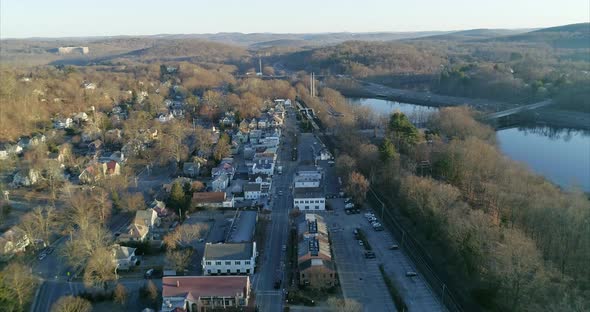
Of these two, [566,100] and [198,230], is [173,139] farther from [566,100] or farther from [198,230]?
[566,100]

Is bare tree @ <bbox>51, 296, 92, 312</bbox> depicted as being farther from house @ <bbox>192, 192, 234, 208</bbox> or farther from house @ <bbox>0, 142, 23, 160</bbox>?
house @ <bbox>0, 142, 23, 160</bbox>

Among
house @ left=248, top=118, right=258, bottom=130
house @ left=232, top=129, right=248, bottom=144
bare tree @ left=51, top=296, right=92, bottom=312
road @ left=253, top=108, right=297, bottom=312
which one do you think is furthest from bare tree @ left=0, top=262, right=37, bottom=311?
house @ left=248, top=118, right=258, bottom=130

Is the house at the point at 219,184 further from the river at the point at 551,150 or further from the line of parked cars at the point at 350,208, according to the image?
the river at the point at 551,150

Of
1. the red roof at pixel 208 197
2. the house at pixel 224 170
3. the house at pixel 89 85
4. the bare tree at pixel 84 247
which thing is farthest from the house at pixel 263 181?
the house at pixel 89 85

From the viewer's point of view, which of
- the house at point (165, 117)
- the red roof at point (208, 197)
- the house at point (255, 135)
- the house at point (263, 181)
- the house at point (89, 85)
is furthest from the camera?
the house at point (89, 85)

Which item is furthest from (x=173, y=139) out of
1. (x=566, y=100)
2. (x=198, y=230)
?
(x=566, y=100)

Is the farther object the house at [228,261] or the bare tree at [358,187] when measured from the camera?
the bare tree at [358,187]

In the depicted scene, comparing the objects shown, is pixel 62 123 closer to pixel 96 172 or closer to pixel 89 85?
pixel 96 172
